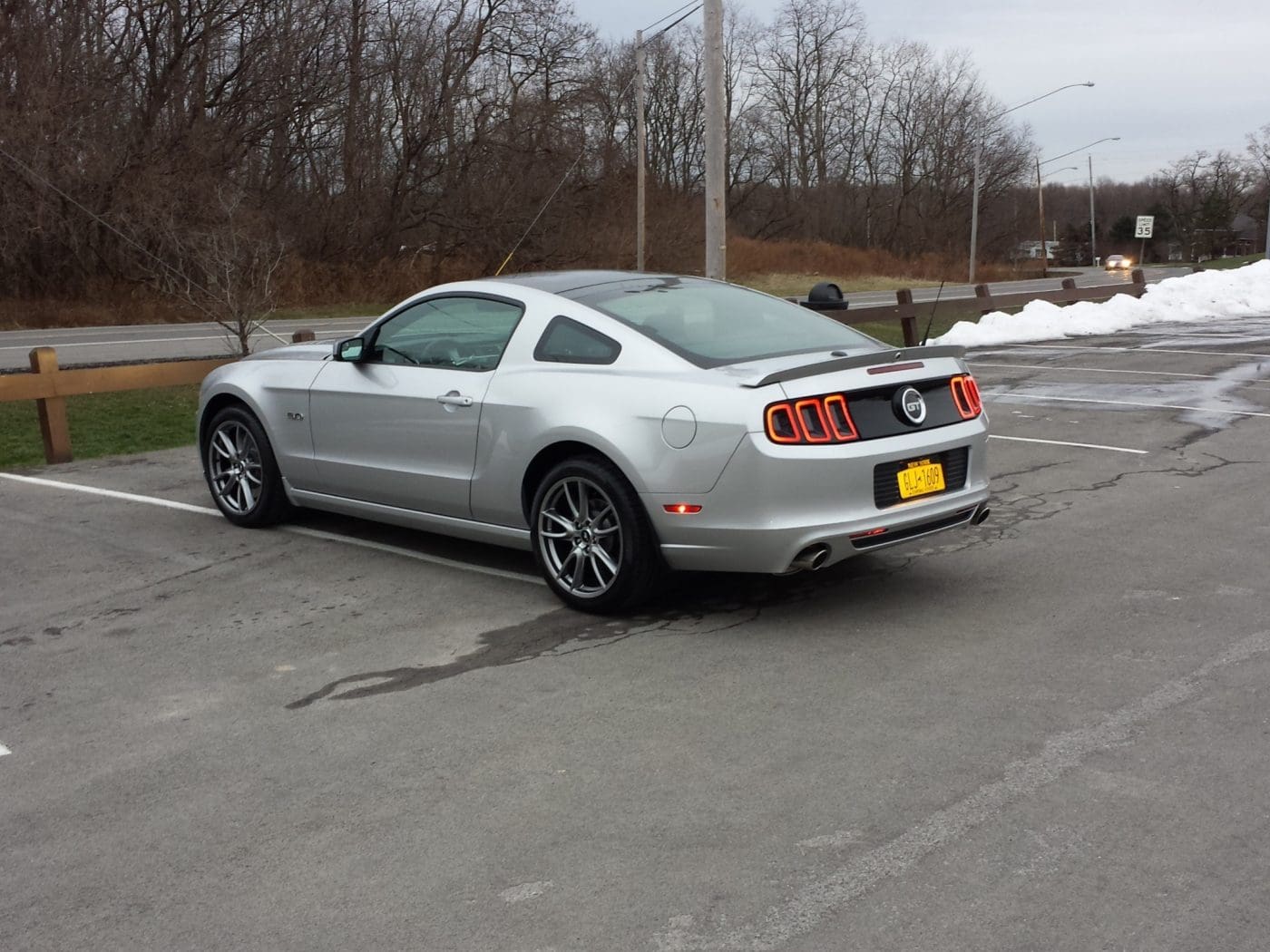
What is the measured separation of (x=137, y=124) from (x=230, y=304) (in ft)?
64.6

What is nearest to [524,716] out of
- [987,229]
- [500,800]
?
[500,800]

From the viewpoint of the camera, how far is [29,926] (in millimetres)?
3473

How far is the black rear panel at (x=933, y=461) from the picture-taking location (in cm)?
588

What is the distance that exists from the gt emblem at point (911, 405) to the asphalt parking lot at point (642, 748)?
0.87m

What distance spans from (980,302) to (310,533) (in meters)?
16.5

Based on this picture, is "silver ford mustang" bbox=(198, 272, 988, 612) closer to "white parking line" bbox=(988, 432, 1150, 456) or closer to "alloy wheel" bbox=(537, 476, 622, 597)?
"alloy wheel" bbox=(537, 476, 622, 597)

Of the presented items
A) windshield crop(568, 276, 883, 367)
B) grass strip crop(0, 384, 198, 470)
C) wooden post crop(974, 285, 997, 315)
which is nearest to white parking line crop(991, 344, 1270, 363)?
wooden post crop(974, 285, 997, 315)

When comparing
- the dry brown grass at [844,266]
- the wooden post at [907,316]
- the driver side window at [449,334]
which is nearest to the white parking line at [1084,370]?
the wooden post at [907,316]

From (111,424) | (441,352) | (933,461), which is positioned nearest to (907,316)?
(111,424)

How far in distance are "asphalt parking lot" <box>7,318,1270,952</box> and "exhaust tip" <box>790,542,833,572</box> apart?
1.01ft

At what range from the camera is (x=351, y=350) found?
291 inches

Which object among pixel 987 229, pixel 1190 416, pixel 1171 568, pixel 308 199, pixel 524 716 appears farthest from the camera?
pixel 987 229

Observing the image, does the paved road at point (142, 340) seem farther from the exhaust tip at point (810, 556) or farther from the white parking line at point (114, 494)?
the exhaust tip at point (810, 556)

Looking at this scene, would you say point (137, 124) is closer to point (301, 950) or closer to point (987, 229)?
point (301, 950)
